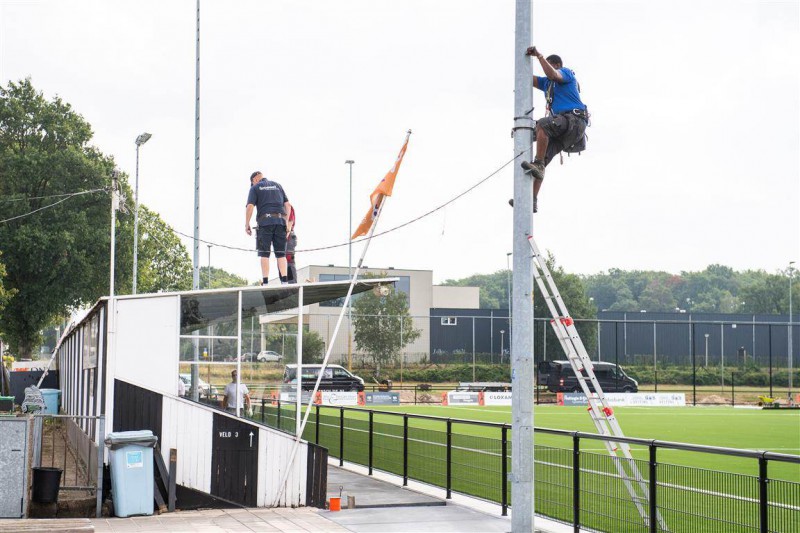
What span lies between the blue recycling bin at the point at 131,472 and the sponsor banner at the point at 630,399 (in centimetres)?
4345

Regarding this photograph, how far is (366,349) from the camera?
67062 millimetres

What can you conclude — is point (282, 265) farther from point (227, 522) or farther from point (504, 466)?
point (504, 466)

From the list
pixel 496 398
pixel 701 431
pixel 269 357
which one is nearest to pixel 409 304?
pixel 496 398

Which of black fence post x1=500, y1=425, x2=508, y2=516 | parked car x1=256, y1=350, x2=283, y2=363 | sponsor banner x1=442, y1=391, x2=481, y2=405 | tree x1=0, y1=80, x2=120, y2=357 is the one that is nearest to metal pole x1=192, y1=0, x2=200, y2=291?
parked car x1=256, y1=350, x2=283, y2=363

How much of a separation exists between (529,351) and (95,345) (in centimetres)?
813

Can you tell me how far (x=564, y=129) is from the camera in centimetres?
1080

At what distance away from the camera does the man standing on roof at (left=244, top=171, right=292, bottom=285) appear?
52.3 ft

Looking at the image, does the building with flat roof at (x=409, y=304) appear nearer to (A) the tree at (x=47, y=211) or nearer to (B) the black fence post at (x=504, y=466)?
(A) the tree at (x=47, y=211)

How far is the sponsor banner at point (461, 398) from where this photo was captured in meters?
50.9

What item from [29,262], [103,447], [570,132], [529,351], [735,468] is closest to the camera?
[529,351]

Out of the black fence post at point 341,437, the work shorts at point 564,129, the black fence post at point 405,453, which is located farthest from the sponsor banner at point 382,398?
the work shorts at point 564,129

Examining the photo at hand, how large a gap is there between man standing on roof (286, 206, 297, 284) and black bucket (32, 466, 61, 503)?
535 centimetres

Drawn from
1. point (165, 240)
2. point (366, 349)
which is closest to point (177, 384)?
point (366, 349)

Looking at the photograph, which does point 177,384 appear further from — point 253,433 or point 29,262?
point 29,262
